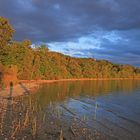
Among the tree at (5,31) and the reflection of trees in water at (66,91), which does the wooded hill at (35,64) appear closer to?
the tree at (5,31)

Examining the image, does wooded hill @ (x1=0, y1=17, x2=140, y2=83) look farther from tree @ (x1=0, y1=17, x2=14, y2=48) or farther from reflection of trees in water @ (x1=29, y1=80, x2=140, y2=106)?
reflection of trees in water @ (x1=29, y1=80, x2=140, y2=106)

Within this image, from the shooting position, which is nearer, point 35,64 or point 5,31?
point 5,31

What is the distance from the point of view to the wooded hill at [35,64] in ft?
208

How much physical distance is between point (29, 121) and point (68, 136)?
5822 mm

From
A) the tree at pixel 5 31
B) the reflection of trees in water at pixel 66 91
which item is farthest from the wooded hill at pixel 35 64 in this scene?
the reflection of trees in water at pixel 66 91

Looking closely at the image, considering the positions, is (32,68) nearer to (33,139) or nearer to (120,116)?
(120,116)

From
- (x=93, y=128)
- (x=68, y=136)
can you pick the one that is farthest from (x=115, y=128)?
(x=68, y=136)

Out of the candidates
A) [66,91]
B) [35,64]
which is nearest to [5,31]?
[66,91]

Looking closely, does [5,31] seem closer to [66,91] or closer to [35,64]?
[66,91]

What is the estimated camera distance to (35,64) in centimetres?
11975

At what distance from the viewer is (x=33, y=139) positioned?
64.7ft

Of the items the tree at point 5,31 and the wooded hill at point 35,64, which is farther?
the wooded hill at point 35,64

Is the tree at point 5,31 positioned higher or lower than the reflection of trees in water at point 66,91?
higher

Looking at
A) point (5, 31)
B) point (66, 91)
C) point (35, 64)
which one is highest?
point (5, 31)
